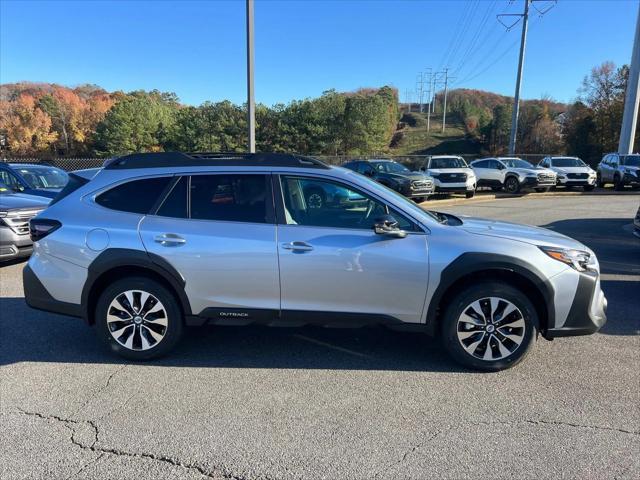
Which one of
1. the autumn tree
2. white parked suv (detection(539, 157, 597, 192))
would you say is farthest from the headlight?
the autumn tree

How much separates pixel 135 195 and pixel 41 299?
1282 millimetres

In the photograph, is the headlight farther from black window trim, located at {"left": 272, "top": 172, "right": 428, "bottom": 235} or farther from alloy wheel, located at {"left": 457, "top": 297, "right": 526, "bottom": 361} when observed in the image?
black window trim, located at {"left": 272, "top": 172, "right": 428, "bottom": 235}

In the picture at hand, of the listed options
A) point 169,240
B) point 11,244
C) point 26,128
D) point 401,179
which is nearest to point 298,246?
point 169,240

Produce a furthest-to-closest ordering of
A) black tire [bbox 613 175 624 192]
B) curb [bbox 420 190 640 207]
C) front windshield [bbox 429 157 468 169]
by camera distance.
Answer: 1. black tire [bbox 613 175 624 192]
2. front windshield [bbox 429 157 468 169]
3. curb [bbox 420 190 640 207]

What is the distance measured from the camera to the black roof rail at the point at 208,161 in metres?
4.11

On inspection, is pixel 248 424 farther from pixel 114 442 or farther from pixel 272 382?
pixel 114 442

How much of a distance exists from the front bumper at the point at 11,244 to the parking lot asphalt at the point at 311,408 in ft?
10.0

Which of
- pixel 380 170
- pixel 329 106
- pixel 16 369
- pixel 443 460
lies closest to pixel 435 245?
pixel 443 460

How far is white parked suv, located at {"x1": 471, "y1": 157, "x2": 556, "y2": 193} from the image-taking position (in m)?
21.2

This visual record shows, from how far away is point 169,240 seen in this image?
3895 millimetres

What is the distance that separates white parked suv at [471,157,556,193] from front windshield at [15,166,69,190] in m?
17.6

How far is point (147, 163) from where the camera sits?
13.8 ft

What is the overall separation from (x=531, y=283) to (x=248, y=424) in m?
2.45

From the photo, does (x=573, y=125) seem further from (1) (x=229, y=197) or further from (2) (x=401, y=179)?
(1) (x=229, y=197)
